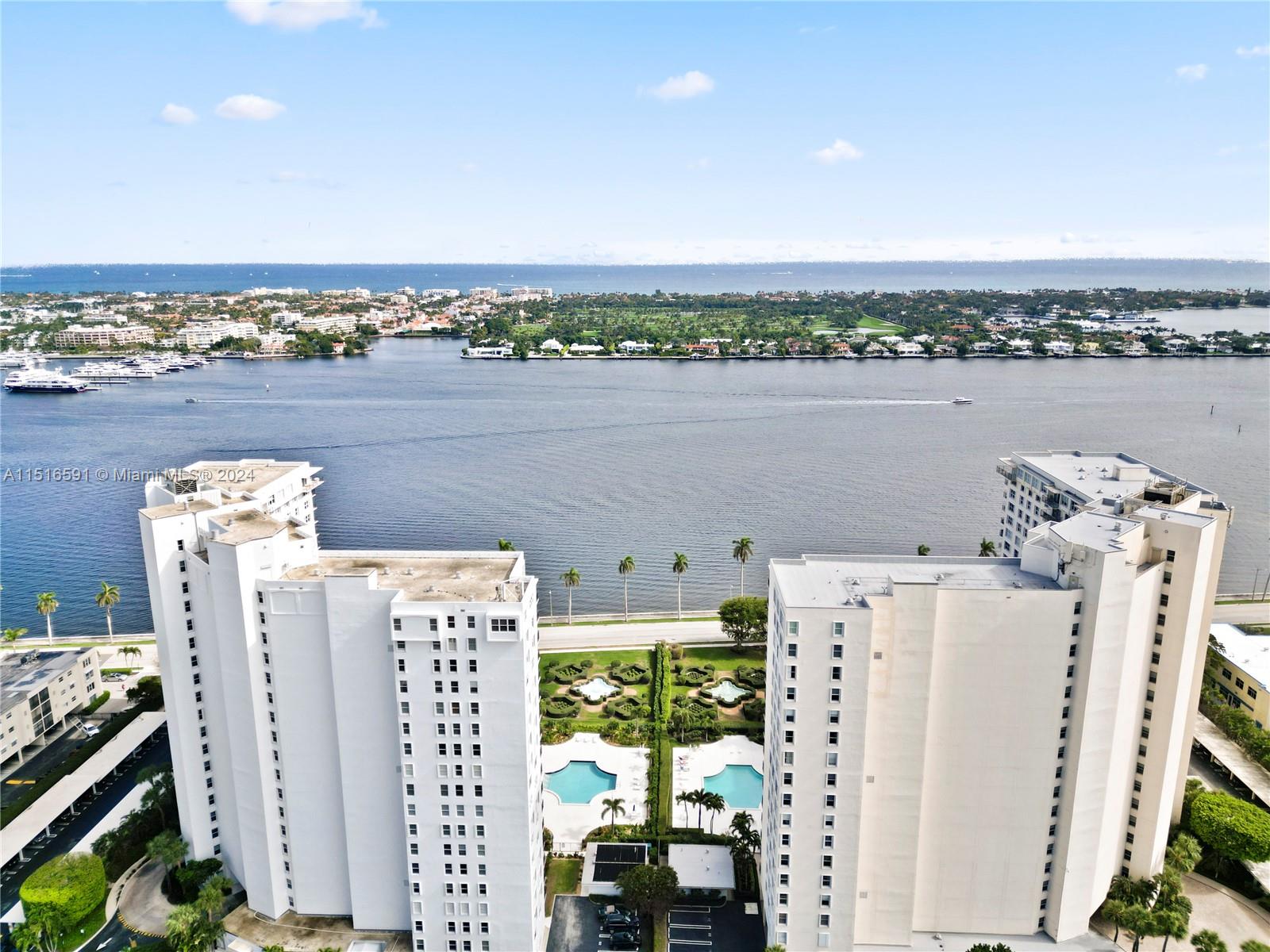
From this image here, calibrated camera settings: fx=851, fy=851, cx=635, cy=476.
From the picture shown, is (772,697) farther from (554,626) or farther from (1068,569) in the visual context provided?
(554,626)

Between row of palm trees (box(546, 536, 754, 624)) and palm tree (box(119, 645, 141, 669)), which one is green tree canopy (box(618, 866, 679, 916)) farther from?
palm tree (box(119, 645, 141, 669))

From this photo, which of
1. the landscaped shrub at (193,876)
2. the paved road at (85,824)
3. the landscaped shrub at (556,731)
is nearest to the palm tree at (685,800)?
the landscaped shrub at (556,731)

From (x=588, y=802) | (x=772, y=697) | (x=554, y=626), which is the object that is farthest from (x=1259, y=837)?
(x=554, y=626)

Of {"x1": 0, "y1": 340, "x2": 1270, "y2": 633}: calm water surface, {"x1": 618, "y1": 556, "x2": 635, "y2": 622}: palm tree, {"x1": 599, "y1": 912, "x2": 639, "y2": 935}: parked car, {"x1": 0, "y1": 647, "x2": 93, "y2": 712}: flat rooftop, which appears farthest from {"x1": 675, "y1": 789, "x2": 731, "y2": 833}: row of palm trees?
{"x1": 0, "y1": 647, "x2": 93, "y2": 712}: flat rooftop

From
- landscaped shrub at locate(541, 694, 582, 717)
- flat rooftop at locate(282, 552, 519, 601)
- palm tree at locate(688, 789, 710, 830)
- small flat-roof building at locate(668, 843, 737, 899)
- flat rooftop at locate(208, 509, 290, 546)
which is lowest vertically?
small flat-roof building at locate(668, 843, 737, 899)

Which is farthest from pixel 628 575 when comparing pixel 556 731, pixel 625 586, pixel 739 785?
pixel 739 785

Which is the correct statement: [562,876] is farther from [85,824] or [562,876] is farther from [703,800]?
[85,824]

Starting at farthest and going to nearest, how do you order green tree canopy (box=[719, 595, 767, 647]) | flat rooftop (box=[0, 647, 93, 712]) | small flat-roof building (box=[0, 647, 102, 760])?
green tree canopy (box=[719, 595, 767, 647]) → flat rooftop (box=[0, 647, 93, 712]) → small flat-roof building (box=[0, 647, 102, 760])

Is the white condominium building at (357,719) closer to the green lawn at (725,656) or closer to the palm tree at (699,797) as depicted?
the palm tree at (699,797)

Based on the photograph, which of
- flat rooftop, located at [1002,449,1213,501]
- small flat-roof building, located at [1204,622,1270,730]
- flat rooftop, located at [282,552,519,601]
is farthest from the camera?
small flat-roof building, located at [1204,622,1270,730]
